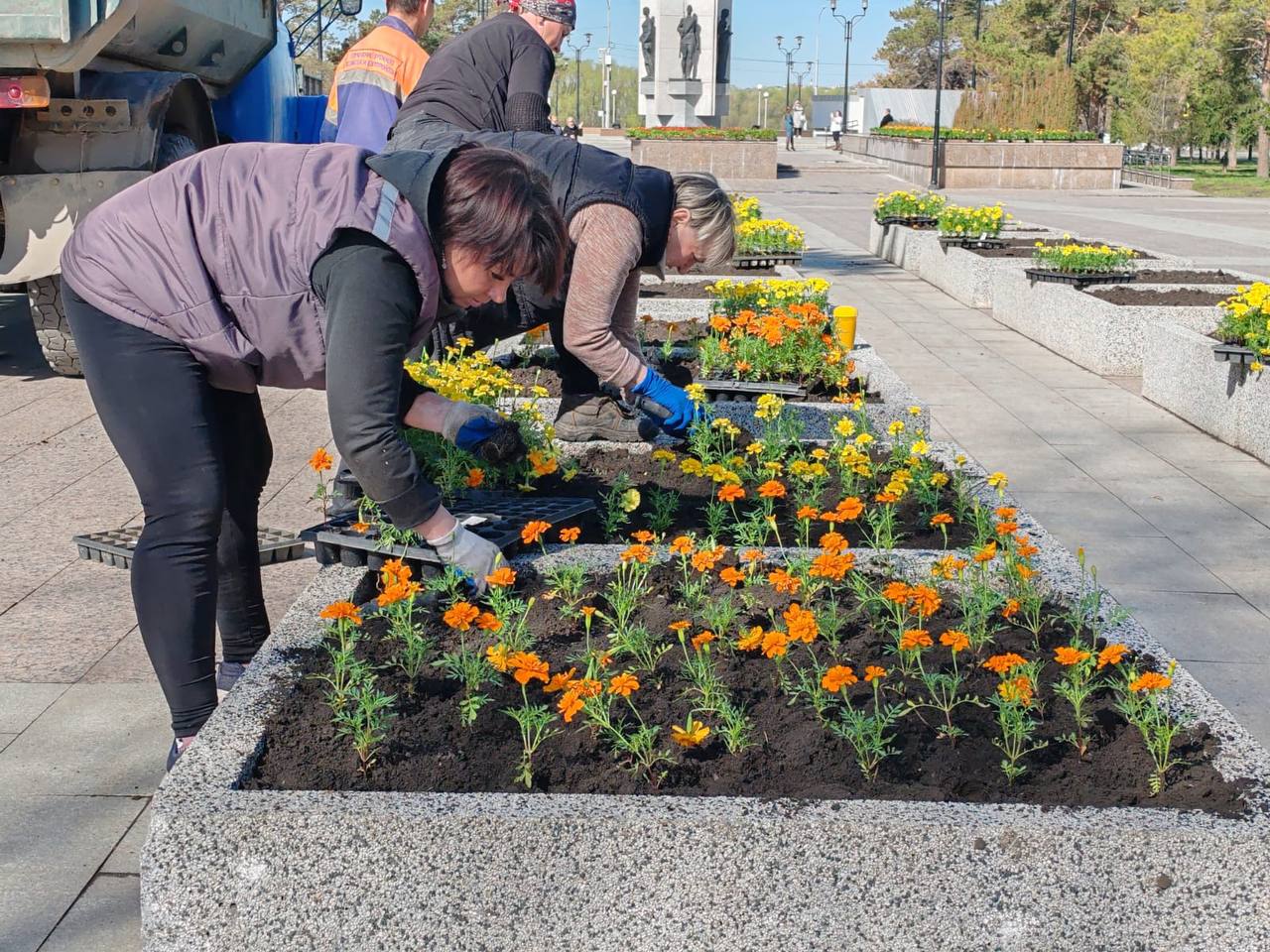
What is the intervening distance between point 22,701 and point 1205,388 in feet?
18.0

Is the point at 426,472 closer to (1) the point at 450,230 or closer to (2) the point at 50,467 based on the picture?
(1) the point at 450,230

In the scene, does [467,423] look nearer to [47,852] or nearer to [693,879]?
[47,852]

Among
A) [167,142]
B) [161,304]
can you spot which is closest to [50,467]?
[167,142]

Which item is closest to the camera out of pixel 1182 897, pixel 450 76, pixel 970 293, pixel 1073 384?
pixel 1182 897

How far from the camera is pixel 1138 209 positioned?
2170 centimetres

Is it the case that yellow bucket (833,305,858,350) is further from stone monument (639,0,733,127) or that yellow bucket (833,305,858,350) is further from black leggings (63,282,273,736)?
stone monument (639,0,733,127)

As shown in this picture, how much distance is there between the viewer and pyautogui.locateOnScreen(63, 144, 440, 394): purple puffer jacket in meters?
2.48

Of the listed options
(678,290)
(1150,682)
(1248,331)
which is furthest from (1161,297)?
(1150,682)

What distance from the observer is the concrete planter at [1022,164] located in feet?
88.6

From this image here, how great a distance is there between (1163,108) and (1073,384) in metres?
33.5

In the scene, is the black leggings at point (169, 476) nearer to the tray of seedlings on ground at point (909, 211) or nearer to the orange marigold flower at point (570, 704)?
the orange marigold flower at point (570, 704)

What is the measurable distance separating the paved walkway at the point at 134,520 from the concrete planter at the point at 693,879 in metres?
0.46

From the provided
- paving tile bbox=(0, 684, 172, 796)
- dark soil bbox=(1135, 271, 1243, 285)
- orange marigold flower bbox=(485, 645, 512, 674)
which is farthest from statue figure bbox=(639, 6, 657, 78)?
orange marigold flower bbox=(485, 645, 512, 674)

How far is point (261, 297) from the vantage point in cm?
252
